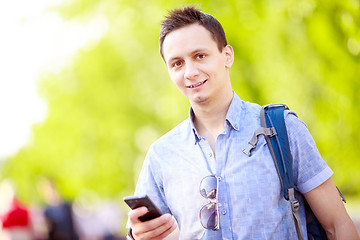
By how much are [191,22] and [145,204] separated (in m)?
0.98

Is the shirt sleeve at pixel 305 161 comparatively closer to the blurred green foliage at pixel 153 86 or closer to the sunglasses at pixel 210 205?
the sunglasses at pixel 210 205

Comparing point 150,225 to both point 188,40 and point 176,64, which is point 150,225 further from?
point 188,40

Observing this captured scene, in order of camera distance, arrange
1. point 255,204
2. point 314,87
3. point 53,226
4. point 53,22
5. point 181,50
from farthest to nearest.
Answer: point 53,22 → point 53,226 → point 314,87 → point 181,50 → point 255,204

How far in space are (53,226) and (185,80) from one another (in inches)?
267

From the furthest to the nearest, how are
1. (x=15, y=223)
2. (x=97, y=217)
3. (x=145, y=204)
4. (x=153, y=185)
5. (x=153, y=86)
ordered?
(x=97, y=217) → (x=153, y=86) → (x=15, y=223) → (x=153, y=185) → (x=145, y=204)

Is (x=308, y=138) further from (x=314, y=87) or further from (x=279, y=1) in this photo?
(x=314, y=87)

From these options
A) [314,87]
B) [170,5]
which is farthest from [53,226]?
[314,87]

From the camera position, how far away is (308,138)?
2.43m

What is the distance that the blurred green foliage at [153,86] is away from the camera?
5.33 m

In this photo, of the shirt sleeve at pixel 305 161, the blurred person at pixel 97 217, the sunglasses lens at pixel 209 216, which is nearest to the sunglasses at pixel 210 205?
the sunglasses lens at pixel 209 216

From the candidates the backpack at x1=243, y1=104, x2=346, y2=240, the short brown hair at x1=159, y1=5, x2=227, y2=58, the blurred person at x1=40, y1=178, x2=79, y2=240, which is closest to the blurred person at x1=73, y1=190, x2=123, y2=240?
the blurred person at x1=40, y1=178, x2=79, y2=240

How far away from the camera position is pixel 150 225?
2.39m

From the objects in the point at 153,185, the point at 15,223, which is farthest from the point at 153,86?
the point at 153,185

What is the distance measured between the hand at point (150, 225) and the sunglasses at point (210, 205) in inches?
6.1
